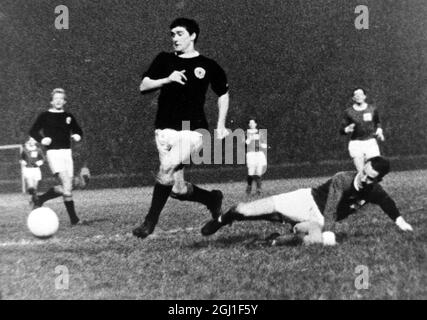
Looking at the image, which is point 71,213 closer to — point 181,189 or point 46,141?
point 46,141

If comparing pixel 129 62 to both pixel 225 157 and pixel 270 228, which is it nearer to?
pixel 225 157

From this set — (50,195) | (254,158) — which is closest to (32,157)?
(254,158)

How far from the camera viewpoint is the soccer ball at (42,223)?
22.2 feet

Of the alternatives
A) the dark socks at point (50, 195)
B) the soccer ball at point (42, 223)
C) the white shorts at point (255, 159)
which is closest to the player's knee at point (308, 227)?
the soccer ball at point (42, 223)

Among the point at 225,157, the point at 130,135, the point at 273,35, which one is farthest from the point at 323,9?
the point at 130,135

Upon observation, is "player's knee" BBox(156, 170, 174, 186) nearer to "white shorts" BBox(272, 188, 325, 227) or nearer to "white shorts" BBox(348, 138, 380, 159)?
"white shorts" BBox(272, 188, 325, 227)

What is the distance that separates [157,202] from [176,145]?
0.60 meters

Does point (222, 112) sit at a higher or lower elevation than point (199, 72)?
lower

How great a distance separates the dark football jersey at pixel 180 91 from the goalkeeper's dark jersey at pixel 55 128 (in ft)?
10.9

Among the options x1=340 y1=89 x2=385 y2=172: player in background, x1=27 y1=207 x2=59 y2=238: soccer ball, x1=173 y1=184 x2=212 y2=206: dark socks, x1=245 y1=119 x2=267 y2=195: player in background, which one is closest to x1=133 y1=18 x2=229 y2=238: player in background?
x1=173 y1=184 x2=212 y2=206: dark socks

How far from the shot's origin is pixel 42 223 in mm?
6773

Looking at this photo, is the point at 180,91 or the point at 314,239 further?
the point at 180,91
